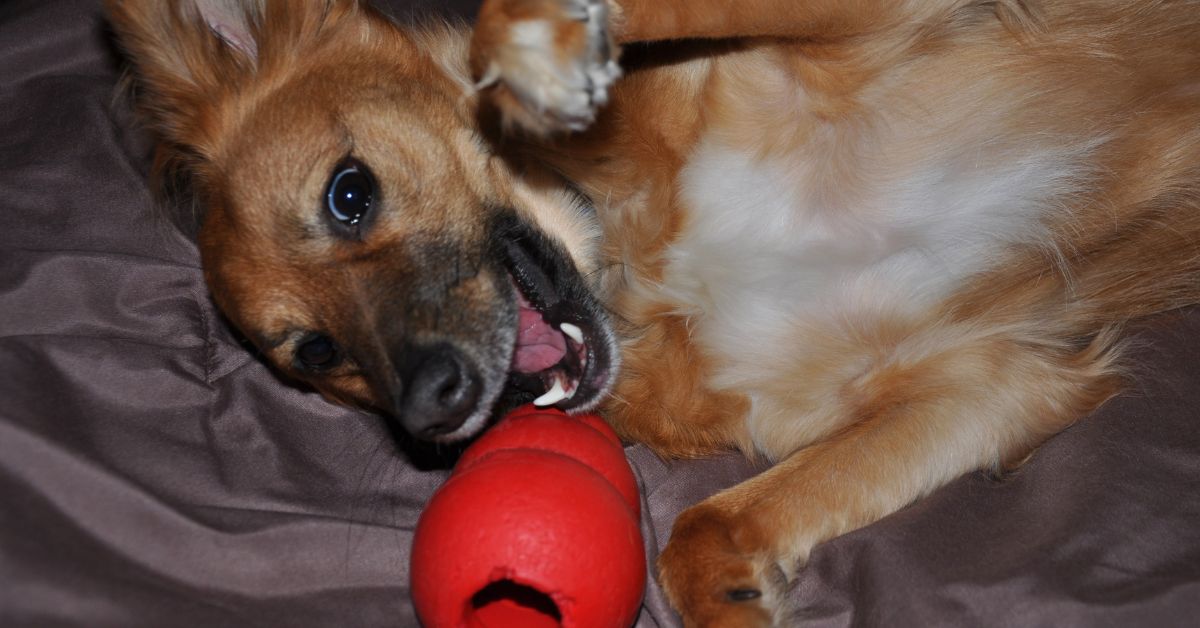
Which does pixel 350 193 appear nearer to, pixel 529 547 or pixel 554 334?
pixel 554 334

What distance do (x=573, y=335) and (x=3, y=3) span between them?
213 cm

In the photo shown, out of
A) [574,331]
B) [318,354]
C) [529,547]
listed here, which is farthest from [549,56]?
[318,354]

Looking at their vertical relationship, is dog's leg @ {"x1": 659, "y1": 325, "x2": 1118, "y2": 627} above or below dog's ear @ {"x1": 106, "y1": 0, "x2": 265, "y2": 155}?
below

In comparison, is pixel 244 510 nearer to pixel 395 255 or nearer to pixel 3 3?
pixel 395 255

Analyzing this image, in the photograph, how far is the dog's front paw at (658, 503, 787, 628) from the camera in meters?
2.04

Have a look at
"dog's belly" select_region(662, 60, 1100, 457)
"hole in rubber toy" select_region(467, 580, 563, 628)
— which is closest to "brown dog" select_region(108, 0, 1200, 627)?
"dog's belly" select_region(662, 60, 1100, 457)

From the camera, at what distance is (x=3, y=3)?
311 centimetres

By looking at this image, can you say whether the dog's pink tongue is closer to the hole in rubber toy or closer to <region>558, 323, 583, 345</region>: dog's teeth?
<region>558, 323, 583, 345</region>: dog's teeth

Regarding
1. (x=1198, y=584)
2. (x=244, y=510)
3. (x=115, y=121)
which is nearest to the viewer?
(x=1198, y=584)

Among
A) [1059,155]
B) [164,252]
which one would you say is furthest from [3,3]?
[1059,155]

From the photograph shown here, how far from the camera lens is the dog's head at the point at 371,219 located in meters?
2.18

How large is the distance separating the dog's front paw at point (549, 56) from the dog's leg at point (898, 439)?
36.0 inches

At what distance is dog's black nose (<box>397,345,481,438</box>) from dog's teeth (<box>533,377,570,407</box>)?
0.20 m

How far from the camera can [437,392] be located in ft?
6.78
